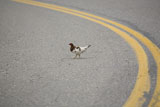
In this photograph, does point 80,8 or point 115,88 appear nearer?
point 115,88

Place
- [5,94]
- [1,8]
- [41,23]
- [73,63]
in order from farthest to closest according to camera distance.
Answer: [1,8], [41,23], [73,63], [5,94]

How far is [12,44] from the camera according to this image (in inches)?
246

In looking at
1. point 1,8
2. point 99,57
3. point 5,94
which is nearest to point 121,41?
point 99,57

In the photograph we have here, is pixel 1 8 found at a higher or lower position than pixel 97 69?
higher

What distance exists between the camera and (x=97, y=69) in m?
4.71

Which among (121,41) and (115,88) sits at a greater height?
(121,41)

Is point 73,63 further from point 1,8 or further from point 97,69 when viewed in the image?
point 1,8

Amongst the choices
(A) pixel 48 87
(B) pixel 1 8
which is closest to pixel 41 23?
(B) pixel 1 8

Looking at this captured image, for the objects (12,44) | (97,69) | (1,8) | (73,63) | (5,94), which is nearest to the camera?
(5,94)

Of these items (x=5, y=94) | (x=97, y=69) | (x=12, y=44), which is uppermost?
(x=12, y=44)

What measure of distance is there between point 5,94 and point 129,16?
5.91m

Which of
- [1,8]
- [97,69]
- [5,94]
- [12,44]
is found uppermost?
[1,8]

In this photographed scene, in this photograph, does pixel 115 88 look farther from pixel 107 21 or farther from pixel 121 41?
pixel 107 21

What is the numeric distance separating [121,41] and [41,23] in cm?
291
